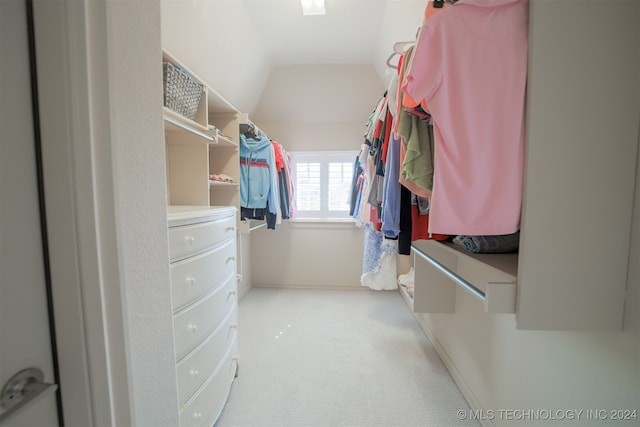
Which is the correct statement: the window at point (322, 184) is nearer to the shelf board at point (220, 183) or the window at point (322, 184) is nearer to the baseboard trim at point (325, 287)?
Result: the baseboard trim at point (325, 287)

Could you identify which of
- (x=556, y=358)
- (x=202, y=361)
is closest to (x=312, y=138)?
(x=202, y=361)

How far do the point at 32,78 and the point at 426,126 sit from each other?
3.72 ft

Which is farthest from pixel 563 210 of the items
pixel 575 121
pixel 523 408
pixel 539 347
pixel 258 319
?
pixel 258 319

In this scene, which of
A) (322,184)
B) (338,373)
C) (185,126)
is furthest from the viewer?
(322,184)

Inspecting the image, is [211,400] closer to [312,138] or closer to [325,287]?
[325,287]

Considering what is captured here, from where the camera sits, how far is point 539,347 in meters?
0.95

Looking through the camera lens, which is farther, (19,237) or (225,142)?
(225,142)

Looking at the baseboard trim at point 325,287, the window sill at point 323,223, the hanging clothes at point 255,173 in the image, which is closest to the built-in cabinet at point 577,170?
the hanging clothes at point 255,173

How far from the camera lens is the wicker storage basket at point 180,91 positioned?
1249mm

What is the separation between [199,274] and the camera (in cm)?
106

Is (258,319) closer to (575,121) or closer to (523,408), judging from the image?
(523,408)

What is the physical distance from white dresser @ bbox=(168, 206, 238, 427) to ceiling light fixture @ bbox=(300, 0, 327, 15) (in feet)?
5.61

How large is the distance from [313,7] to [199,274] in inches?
84.1

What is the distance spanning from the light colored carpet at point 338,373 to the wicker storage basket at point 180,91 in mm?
1754
